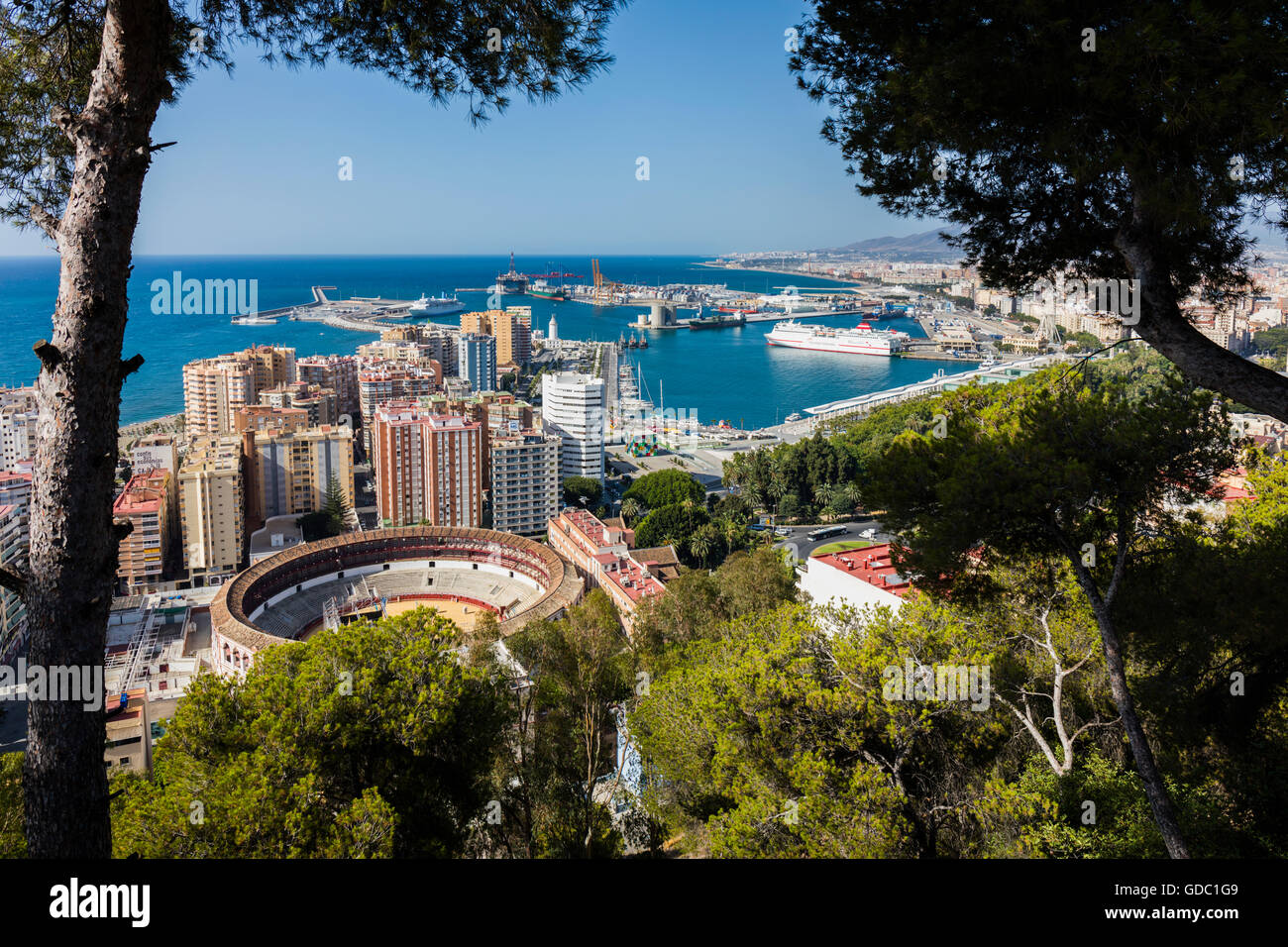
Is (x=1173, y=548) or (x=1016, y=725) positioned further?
(x=1016, y=725)

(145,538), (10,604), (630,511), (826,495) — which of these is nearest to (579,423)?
(630,511)

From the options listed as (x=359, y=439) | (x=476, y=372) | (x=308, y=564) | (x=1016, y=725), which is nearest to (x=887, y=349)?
(x=476, y=372)

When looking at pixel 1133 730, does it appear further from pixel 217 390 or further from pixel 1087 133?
pixel 217 390

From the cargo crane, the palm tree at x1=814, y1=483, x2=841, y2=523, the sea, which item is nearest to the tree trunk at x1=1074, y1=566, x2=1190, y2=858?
the palm tree at x1=814, y1=483, x2=841, y2=523

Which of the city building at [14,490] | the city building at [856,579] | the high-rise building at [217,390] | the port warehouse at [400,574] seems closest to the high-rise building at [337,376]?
the high-rise building at [217,390]

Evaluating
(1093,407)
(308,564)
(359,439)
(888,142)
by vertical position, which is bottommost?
(308,564)

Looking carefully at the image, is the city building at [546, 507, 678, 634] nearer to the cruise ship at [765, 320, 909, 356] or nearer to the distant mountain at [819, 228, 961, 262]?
the cruise ship at [765, 320, 909, 356]
